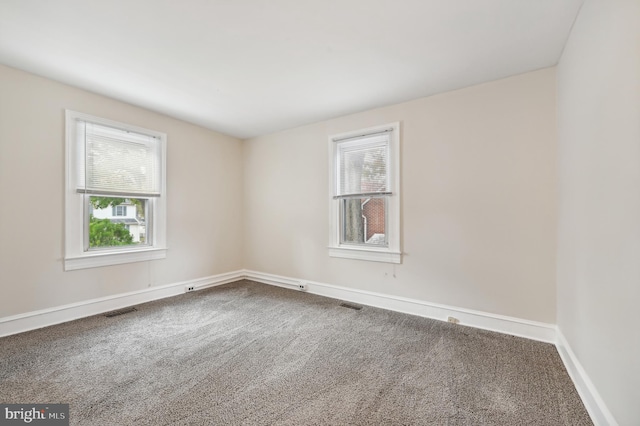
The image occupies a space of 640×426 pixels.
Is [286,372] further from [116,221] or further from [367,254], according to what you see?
[116,221]

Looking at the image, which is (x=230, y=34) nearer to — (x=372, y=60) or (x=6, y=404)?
(x=372, y=60)

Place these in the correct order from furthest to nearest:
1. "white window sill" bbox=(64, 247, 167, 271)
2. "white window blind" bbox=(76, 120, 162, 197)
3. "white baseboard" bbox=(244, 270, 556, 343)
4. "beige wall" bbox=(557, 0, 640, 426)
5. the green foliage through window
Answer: the green foliage through window → "white window blind" bbox=(76, 120, 162, 197) → "white window sill" bbox=(64, 247, 167, 271) → "white baseboard" bbox=(244, 270, 556, 343) → "beige wall" bbox=(557, 0, 640, 426)

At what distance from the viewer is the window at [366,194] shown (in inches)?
128

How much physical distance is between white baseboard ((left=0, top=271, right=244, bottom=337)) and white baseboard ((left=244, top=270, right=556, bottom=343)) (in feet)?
4.95

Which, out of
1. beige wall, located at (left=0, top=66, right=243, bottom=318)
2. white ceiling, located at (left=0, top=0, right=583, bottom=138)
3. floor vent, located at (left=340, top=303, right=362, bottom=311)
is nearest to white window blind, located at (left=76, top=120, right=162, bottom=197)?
beige wall, located at (left=0, top=66, right=243, bottom=318)

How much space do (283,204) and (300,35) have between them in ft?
8.49

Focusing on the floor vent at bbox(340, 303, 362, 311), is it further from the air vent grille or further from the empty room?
the empty room

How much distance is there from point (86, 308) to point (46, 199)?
4.04 feet

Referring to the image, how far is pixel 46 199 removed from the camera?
2.70 m

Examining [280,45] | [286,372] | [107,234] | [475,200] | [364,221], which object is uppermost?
[280,45]

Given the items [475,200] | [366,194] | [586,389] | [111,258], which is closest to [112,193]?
[111,258]

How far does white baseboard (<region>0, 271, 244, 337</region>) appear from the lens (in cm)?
251

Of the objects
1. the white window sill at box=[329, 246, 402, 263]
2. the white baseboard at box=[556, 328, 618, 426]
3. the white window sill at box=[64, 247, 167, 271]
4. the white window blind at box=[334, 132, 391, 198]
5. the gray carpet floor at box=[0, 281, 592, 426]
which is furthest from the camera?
the white window blind at box=[334, 132, 391, 198]

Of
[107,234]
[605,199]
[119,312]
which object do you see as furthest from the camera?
[107,234]
